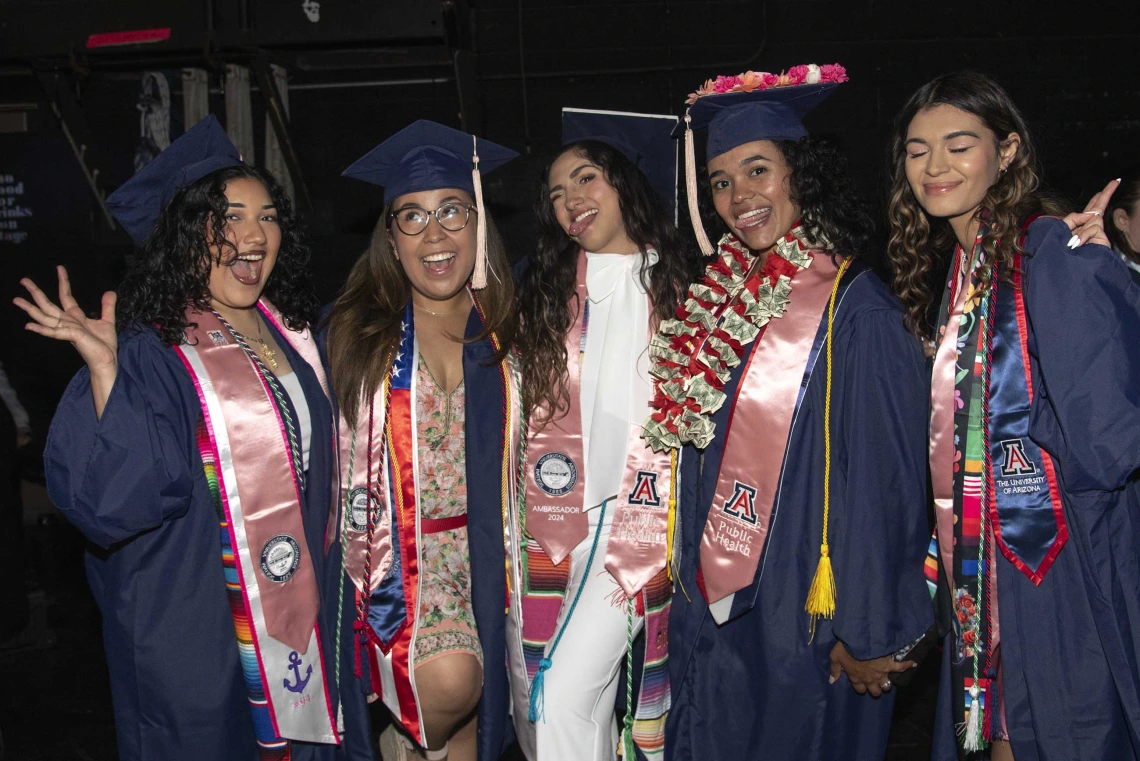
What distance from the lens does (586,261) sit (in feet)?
9.18

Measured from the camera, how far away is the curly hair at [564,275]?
2.64m

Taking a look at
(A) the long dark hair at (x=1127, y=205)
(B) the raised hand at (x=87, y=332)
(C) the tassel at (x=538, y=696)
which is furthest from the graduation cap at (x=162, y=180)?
(A) the long dark hair at (x=1127, y=205)

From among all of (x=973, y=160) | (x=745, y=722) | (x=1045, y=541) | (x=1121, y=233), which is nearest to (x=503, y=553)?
(x=745, y=722)

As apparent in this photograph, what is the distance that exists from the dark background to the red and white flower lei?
2.56 m

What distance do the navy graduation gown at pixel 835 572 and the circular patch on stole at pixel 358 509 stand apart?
2.85 feet

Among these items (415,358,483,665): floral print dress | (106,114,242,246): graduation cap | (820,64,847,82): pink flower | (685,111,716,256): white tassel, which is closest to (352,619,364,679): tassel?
(415,358,483,665): floral print dress

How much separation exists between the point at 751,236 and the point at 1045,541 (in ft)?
3.43

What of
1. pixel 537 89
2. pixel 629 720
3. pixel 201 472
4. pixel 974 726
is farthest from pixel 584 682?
pixel 537 89

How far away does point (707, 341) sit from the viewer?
252 centimetres

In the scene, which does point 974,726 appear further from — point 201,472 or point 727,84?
point 201,472

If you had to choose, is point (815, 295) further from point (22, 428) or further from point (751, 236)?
point (22, 428)

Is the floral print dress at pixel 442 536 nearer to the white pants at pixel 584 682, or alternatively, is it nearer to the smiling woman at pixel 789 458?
the white pants at pixel 584 682

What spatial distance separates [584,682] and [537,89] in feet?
12.9

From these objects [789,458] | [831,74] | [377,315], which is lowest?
[789,458]
